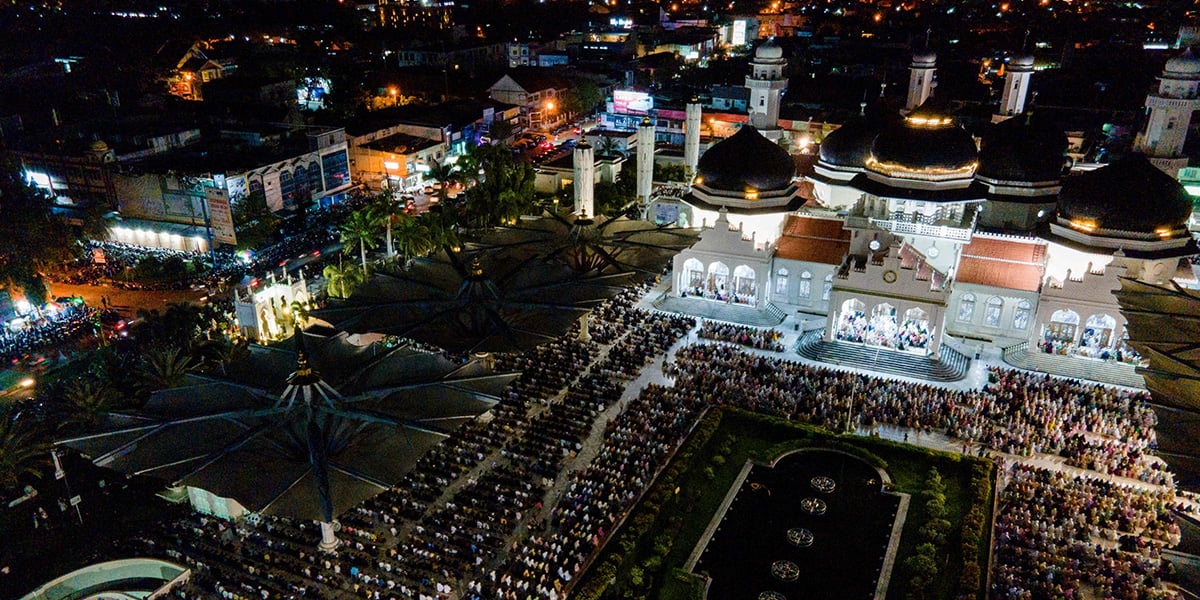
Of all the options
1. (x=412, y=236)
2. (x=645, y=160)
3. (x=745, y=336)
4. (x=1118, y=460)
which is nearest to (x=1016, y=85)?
(x=645, y=160)

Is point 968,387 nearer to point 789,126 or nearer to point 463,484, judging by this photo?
point 463,484

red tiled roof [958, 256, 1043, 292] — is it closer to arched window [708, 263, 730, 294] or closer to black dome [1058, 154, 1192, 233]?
black dome [1058, 154, 1192, 233]

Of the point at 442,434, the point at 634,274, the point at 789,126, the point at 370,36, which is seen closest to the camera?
the point at 442,434

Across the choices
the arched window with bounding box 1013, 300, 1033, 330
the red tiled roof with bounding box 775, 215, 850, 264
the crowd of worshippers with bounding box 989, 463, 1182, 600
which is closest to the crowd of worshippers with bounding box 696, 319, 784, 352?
the red tiled roof with bounding box 775, 215, 850, 264

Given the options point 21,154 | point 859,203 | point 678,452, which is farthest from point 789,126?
point 21,154

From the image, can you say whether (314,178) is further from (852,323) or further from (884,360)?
(884,360)

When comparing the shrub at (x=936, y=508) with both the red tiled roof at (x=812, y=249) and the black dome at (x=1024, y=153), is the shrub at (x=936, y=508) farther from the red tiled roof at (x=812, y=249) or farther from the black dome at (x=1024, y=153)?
the black dome at (x=1024, y=153)
